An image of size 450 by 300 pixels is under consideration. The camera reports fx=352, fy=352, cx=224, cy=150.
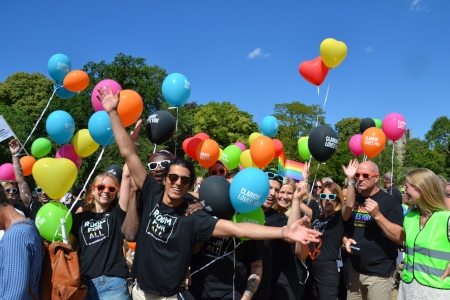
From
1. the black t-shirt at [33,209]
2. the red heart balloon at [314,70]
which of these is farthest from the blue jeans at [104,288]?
the red heart balloon at [314,70]

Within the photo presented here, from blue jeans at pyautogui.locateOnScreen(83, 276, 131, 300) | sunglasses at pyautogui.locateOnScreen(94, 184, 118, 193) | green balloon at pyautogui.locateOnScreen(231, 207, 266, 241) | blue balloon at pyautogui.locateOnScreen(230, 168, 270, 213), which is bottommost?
blue jeans at pyautogui.locateOnScreen(83, 276, 131, 300)

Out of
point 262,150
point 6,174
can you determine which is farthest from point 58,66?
point 262,150

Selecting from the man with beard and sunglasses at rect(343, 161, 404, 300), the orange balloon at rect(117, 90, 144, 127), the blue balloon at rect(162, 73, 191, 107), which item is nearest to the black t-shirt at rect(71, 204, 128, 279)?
the orange balloon at rect(117, 90, 144, 127)

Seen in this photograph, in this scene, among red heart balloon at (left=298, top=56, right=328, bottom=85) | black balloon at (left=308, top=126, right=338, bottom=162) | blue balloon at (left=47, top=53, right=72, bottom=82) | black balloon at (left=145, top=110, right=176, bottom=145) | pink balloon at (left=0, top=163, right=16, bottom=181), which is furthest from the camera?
pink balloon at (left=0, top=163, right=16, bottom=181)

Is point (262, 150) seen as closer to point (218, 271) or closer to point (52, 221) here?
point (218, 271)

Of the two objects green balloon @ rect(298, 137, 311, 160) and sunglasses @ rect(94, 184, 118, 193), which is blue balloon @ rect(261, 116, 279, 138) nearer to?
green balloon @ rect(298, 137, 311, 160)

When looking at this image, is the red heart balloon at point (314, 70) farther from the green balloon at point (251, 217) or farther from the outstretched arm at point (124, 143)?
the outstretched arm at point (124, 143)

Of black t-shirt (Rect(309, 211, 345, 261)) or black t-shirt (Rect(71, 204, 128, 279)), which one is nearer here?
black t-shirt (Rect(71, 204, 128, 279))

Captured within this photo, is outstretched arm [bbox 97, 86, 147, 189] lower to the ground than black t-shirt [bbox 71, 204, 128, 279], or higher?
higher

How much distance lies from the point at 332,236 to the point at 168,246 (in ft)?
7.56

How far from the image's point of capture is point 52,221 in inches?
129

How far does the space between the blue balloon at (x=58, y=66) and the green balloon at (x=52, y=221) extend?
110 inches

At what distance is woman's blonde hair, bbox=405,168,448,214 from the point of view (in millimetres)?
3045

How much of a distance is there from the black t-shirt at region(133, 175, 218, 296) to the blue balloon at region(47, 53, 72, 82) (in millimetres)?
3733
